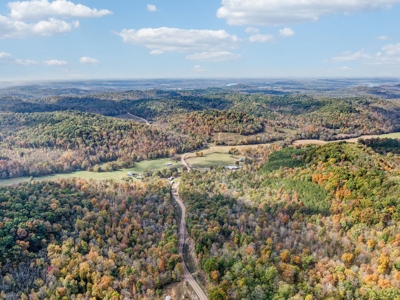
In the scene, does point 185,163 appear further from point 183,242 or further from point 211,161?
point 183,242

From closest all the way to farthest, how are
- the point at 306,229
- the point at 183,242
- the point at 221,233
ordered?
the point at 306,229, the point at 221,233, the point at 183,242

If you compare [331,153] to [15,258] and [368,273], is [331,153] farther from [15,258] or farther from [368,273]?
[15,258]

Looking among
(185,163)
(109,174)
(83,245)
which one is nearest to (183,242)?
(83,245)

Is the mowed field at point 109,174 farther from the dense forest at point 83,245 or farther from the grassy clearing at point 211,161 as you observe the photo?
the dense forest at point 83,245

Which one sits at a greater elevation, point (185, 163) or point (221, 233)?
point (185, 163)

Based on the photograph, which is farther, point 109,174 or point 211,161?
point 211,161
